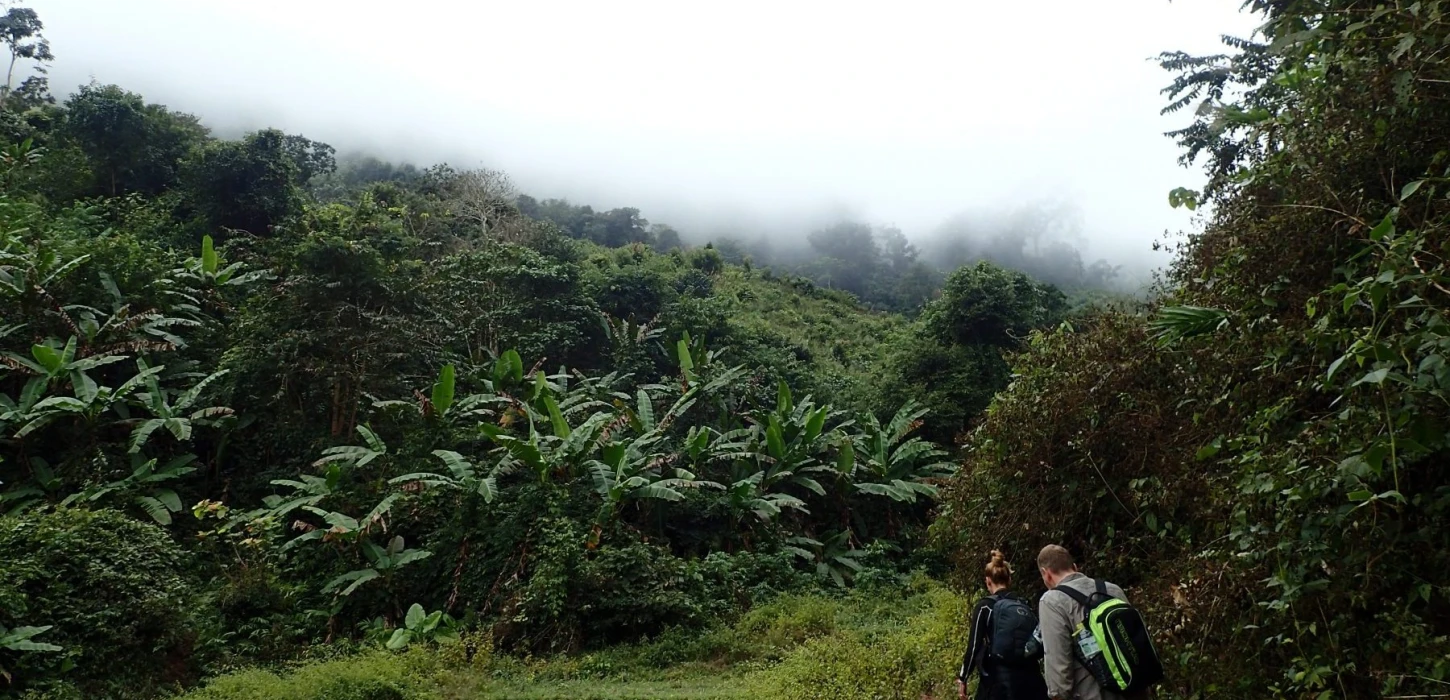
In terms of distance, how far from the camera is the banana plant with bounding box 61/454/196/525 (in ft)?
25.8

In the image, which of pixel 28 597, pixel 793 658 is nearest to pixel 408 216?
pixel 28 597

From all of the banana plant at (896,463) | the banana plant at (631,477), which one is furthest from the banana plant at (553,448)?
the banana plant at (896,463)

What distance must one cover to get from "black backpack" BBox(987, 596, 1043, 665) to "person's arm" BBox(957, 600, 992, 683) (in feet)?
0.21

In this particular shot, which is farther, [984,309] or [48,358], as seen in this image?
[984,309]

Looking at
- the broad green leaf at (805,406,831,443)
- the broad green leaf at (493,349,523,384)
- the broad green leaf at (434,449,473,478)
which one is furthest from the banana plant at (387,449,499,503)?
the broad green leaf at (805,406,831,443)

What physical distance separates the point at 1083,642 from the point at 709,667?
15.5 ft

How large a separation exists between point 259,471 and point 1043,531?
938cm

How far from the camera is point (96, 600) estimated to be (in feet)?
20.9

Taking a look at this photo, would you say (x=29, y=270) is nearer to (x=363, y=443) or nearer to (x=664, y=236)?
(x=363, y=443)

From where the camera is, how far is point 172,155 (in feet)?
54.3

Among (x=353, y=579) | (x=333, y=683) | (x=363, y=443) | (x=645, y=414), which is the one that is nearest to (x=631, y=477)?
(x=645, y=414)

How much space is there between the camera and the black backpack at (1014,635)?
334 cm

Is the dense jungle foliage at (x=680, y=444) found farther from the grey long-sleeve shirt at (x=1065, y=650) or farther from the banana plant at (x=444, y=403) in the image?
the grey long-sleeve shirt at (x=1065, y=650)

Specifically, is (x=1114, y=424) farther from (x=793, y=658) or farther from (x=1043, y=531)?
(x=793, y=658)
